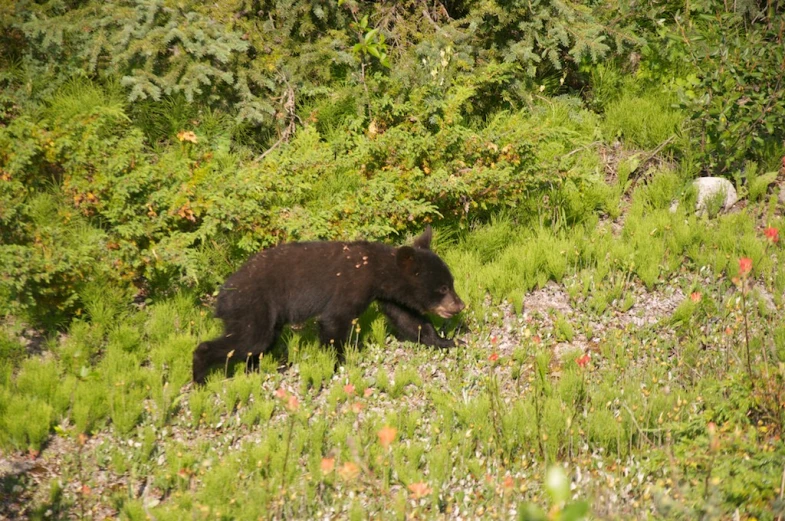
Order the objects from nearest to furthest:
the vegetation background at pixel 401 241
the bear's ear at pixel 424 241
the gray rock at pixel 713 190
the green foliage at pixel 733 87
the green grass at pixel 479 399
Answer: the green grass at pixel 479 399 < the vegetation background at pixel 401 241 < the bear's ear at pixel 424 241 < the green foliage at pixel 733 87 < the gray rock at pixel 713 190

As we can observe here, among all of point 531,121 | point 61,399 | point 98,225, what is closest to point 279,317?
point 61,399

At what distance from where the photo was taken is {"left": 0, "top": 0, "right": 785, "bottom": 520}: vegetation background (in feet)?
16.9

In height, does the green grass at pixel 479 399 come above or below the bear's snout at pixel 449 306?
below

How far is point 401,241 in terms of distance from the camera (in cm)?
795

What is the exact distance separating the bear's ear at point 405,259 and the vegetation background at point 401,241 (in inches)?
28.4

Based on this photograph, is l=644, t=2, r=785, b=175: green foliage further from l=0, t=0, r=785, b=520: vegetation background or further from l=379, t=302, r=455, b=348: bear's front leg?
l=379, t=302, r=455, b=348: bear's front leg

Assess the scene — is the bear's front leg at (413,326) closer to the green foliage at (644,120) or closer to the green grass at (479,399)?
the green grass at (479,399)

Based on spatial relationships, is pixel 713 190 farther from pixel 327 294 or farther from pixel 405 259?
pixel 327 294

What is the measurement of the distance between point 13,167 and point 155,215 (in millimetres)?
1207

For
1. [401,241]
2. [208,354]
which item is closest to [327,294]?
[208,354]

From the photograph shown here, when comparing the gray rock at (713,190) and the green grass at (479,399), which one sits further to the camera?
the gray rock at (713,190)

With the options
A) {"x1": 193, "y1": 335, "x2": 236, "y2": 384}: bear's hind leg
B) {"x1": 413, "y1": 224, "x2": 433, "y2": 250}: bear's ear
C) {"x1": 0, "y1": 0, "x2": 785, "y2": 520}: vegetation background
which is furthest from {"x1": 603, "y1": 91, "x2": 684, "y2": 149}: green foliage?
{"x1": 193, "y1": 335, "x2": 236, "y2": 384}: bear's hind leg

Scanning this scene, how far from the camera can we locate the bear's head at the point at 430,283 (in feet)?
22.2

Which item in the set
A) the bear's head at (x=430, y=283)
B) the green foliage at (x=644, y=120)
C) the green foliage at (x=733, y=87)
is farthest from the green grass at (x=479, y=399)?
the green foliage at (x=644, y=120)
